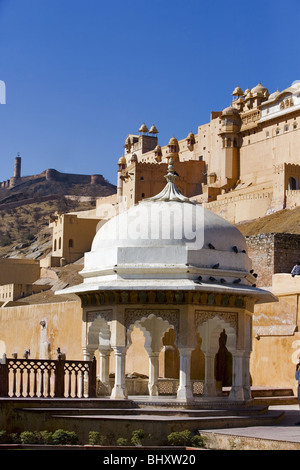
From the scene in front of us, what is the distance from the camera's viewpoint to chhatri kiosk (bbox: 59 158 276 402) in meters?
12.2

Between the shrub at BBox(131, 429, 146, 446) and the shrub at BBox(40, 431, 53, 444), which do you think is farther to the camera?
the shrub at BBox(131, 429, 146, 446)

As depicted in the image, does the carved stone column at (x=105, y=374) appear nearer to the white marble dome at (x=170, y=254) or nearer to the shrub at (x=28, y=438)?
the white marble dome at (x=170, y=254)

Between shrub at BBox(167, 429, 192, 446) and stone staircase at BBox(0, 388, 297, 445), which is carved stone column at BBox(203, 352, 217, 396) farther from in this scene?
shrub at BBox(167, 429, 192, 446)

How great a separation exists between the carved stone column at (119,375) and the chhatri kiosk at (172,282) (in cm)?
1

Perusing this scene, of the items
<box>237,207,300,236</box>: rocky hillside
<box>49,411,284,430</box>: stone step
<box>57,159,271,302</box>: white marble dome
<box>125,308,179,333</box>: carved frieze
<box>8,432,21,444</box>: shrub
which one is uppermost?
<box>237,207,300,236</box>: rocky hillside

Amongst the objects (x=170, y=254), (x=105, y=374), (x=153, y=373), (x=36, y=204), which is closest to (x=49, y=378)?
(x=105, y=374)

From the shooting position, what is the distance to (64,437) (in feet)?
35.4

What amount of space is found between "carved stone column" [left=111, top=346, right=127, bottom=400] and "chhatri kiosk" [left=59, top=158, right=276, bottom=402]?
0.01m

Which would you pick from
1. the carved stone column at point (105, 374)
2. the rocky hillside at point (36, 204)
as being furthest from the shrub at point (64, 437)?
the rocky hillside at point (36, 204)

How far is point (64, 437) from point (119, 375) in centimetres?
164

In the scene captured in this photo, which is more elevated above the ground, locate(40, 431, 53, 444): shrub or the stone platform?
the stone platform

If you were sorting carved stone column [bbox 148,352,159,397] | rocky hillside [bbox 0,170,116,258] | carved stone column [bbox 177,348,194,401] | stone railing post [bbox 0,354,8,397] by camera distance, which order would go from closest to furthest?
stone railing post [bbox 0,354,8,397] < carved stone column [bbox 177,348,194,401] < carved stone column [bbox 148,352,159,397] < rocky hillside [bbox 0,170,116,258]

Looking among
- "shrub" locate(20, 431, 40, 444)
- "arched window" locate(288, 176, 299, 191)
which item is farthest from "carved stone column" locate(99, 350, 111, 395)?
"arched window" locate(288, 176, 299, 191)
